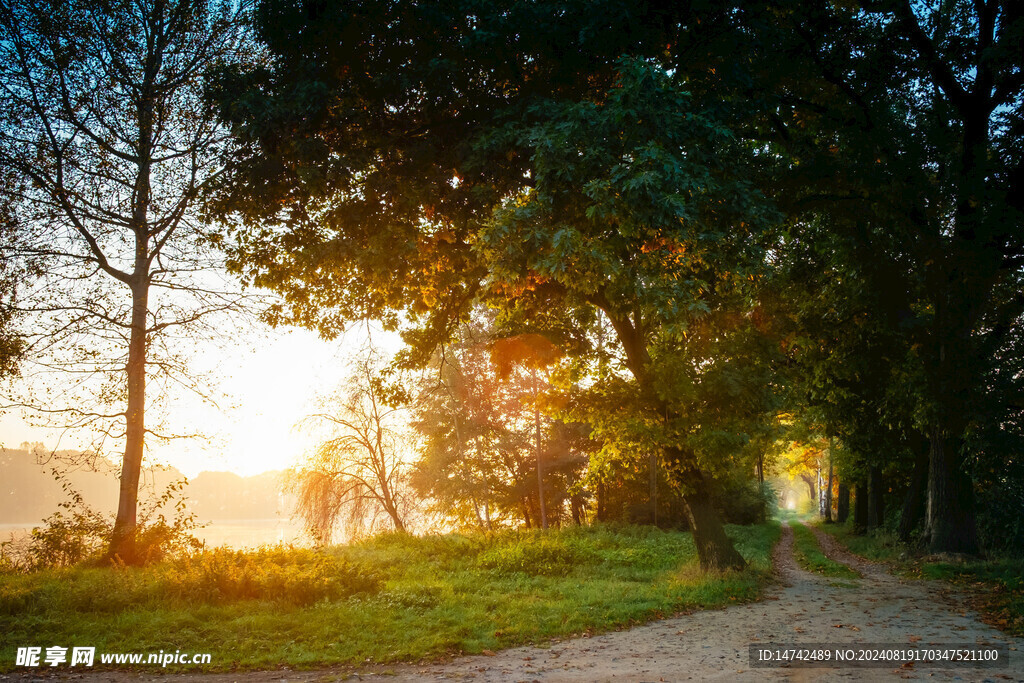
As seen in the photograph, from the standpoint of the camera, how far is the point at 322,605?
10.3 meters

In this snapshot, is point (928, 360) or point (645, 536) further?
→ point (645, 536)

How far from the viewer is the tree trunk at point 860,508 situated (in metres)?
26.9

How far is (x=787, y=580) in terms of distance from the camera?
14656 mm

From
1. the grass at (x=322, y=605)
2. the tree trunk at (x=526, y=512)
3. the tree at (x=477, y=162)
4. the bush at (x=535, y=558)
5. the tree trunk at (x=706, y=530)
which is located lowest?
the tree trunk at (x=526, y=512)

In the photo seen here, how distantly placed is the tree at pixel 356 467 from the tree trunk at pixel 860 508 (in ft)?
65.2

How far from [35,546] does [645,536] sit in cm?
1959

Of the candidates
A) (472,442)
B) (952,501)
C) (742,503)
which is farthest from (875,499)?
(472,442)

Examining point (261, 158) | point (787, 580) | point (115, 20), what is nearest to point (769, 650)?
point (787, 580)

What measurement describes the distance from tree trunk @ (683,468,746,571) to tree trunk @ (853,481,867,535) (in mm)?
16059

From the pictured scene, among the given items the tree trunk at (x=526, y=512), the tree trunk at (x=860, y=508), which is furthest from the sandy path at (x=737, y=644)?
the tree trunk at (x=526, y=512)

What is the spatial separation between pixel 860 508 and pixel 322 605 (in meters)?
24.9

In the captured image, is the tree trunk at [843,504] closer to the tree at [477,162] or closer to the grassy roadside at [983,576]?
the grassy roadside at [983,576]

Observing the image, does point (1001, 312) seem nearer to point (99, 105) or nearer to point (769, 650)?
point (769, 650)

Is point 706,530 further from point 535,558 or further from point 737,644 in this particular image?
point 737,644
